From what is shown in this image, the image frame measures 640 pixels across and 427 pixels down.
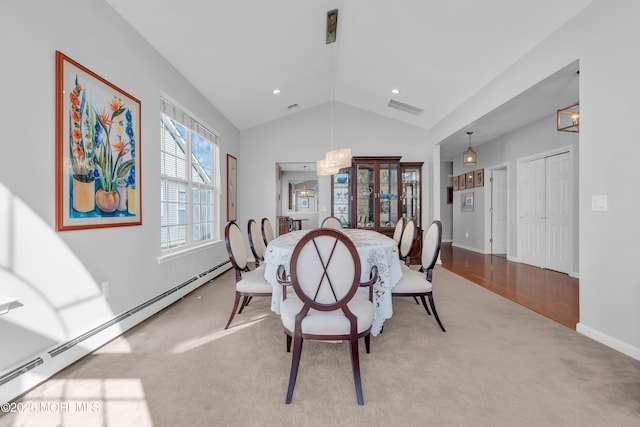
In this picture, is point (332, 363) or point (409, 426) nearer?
point (409, 426)

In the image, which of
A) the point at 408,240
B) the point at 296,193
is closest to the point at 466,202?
the point at 408,240

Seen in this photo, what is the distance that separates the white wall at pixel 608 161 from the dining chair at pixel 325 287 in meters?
1.99

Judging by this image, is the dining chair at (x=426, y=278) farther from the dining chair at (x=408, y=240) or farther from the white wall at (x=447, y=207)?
the white wall at (x=447, y=207)

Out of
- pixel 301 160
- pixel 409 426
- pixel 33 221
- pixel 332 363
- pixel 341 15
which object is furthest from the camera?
pixel 301 160

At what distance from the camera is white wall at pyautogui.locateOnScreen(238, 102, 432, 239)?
5582 mm

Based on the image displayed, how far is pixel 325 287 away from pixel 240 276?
1.29m

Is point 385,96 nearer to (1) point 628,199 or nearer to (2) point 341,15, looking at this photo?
(2) point 341,15

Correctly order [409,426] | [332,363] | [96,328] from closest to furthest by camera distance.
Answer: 1. [409,426]
2. [332,363]
3. [96,328]

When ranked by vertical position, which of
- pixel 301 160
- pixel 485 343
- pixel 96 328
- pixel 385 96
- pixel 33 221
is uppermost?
pixel 385 96

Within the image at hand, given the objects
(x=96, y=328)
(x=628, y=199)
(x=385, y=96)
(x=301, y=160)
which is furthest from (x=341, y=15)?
(x=96, y=328)

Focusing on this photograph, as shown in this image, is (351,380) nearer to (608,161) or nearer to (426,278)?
(426,278)

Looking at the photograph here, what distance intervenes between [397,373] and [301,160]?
4484 millimetres

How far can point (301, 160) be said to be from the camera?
560 cm

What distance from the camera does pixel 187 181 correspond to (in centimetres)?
357
